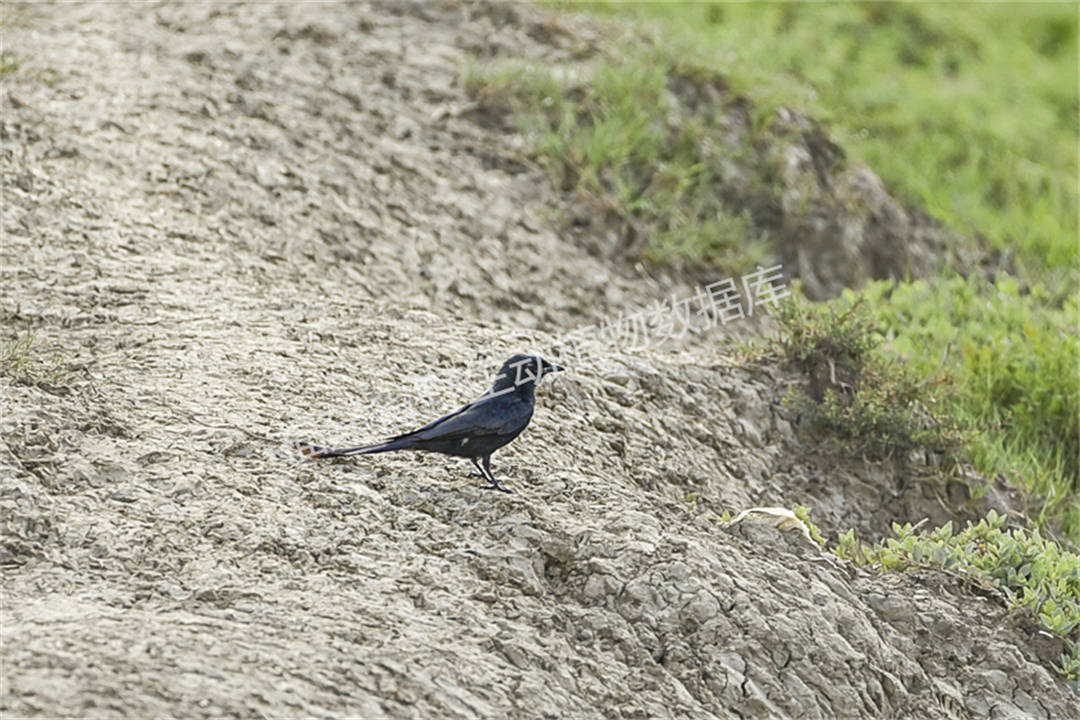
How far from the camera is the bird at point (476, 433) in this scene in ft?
13.7

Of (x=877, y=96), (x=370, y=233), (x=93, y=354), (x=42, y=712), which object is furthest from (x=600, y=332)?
(x=877, y=96)

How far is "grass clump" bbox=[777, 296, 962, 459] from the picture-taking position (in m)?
5.78

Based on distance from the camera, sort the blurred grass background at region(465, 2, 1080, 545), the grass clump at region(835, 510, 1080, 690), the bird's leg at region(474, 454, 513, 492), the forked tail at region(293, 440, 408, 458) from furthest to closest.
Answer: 1. the blurred grass background at region(465, 2, 1080, 545)
2. the grass clump at region(835, 510, 1080, 690)
3. the bird's leg at region(474, 454, 513, 492)
4. the forked tail at region(293, 440, 408, 458)

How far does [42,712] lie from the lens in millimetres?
2984

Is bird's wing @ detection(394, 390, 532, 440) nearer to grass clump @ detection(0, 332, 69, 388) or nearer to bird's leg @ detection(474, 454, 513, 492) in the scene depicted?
bird's leg @ detection(474, 454, 513, 492)

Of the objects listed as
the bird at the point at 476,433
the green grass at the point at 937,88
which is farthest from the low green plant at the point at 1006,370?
the bird at the point at 476,433

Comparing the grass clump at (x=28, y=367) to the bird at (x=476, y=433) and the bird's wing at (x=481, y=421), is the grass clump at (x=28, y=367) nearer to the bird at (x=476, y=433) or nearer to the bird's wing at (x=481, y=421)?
the bird at (x=476, y=433)

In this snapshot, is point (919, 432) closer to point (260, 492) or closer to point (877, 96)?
point (260, 492)

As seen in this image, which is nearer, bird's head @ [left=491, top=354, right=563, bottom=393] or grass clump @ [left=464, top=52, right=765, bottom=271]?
bird's head @ [left=491, top=354, right=563, bottom=393]

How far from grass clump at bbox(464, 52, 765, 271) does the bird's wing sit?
11.2 ft

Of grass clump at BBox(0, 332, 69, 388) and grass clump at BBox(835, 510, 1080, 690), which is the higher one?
grass clump at BBox(0, 332, 69, 388)

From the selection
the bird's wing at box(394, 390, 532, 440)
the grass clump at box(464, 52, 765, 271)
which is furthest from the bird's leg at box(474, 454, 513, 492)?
the grass clump at box(464, 52, 765, 271)

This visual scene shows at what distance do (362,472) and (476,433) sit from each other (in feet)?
1.41

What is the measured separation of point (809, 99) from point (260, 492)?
6.33 meters
